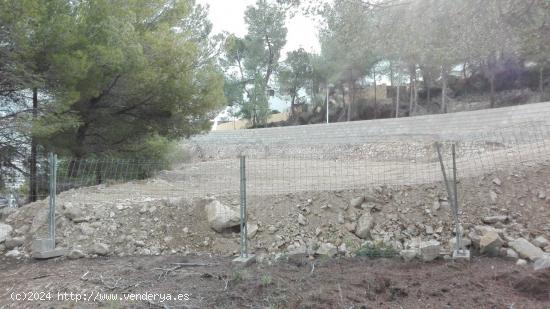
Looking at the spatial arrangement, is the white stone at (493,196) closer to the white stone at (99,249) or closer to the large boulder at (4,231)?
the white stone at (99,249)

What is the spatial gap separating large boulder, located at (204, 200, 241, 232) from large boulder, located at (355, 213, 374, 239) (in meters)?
1.77

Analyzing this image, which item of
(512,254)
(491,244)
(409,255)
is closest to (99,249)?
(409,255)

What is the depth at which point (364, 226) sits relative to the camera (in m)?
6.35

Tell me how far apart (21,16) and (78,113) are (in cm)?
265

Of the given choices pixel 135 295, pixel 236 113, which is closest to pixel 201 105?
pixel 135 295

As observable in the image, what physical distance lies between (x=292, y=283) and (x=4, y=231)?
495 centimetres

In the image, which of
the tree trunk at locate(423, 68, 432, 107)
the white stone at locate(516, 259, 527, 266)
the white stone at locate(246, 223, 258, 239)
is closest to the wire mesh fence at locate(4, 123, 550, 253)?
the white stone at locate(246, 223, 258, 239)

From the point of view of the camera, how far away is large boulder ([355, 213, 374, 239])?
629 centimetres

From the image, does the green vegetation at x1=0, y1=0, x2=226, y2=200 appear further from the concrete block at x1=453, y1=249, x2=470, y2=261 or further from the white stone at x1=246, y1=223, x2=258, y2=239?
the concrete block at x1=453, y1=249, x2=470, y2=261

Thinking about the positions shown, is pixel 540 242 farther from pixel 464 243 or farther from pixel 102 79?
pixel 102 79

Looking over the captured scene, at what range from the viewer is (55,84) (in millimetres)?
9062

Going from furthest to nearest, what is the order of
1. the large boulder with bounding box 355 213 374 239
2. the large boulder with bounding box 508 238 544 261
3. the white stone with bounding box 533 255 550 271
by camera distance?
the large boulder with bounding box 355 213 374 239 → the large boulder with bounding box 508 238 544 261 → the white stone with bounding box 533 255 550 271

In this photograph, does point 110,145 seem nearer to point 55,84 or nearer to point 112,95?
point 112,95

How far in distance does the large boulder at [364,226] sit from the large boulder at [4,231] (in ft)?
17.4
